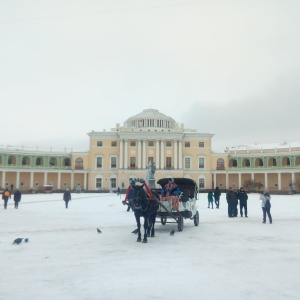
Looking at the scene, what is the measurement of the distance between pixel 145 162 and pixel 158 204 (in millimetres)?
62331

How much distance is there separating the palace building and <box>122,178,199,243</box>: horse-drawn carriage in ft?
187

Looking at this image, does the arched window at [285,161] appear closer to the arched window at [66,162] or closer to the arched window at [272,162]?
the arched window at [272,162]

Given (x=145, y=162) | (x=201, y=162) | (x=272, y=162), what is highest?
(x=272, y=162)

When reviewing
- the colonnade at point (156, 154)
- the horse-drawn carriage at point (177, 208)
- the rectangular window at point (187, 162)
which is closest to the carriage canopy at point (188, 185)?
the horse-drawn carriage at point (177, 208)

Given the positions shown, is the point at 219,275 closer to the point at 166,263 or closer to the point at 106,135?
the point at 166,263

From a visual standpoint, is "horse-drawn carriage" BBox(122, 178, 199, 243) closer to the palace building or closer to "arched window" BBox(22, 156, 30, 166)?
the palace building

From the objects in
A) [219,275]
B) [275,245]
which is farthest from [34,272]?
[275,245]

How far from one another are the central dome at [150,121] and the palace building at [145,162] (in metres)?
2.59

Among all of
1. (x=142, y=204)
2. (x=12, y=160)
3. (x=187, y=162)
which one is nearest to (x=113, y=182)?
(x=187, y=162)

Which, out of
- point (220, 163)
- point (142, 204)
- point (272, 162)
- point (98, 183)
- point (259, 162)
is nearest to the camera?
point (142, 204)

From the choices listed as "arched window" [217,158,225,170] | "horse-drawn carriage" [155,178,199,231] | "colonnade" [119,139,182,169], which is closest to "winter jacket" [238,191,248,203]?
"horse-drawn carriage" [155,178,199,231]

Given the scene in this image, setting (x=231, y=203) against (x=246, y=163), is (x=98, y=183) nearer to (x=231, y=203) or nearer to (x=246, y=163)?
(x=246, y=163)

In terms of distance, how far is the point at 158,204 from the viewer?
1144 cm

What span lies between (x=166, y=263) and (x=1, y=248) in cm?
482
